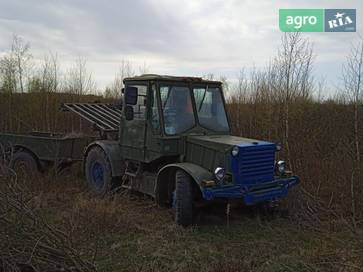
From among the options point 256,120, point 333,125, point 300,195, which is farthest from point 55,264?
point 333,125

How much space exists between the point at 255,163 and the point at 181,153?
1.25 metres

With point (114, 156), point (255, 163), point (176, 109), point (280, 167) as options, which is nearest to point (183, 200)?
point (255, 163)

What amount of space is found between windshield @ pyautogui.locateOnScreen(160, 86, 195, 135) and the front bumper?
143 centimetres

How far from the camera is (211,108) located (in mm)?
7191

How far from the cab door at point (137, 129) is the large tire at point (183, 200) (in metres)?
1.21

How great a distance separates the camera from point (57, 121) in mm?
14773

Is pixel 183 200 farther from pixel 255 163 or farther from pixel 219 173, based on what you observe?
pixel 255 163

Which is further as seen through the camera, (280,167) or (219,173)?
(280,167)

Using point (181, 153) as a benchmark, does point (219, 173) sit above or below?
below

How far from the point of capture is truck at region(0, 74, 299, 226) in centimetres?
602

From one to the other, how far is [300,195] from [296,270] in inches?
113

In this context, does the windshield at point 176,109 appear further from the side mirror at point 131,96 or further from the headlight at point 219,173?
the headlight at point 219,173

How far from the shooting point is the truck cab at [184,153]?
6008mm


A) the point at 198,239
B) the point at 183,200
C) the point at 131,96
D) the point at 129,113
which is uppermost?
the point at 131,96
